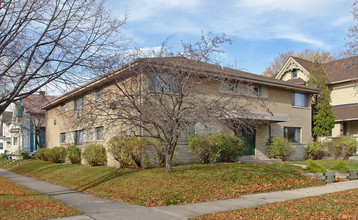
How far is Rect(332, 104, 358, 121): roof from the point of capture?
1117 inches

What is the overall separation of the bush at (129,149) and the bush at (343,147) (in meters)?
14.0

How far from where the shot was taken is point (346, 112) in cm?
2938

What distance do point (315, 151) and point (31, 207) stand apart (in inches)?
764

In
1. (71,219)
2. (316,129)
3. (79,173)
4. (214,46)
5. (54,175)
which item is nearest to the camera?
(71,219)

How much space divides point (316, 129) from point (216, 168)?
570 inches

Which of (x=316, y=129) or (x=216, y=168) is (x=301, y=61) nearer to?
(x=316, y=129)

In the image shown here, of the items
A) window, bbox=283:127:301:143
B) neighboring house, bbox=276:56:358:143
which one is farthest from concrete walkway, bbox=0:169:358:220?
neighboring house, bbox=276:56:358:143

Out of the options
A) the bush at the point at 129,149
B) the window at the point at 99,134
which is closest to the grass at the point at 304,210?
the bush at the point at 129,149

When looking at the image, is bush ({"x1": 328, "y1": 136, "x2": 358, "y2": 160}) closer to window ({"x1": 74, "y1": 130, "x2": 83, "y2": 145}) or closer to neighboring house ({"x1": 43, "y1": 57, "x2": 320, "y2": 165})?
neighboring house ({"x1": 43, "y1": 57, "x2": 320, "y2": 165})

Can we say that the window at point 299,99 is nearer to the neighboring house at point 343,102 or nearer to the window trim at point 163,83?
the neighboring house at point 343,102

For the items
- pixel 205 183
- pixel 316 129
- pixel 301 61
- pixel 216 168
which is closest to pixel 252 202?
pixel 205 183

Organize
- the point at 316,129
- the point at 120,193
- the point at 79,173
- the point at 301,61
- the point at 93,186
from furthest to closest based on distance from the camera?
the point at 301,61 < the point at 316,129 < the point at 79,173 < the point at 93,186 < the point at 120,193

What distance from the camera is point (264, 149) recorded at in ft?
71.7

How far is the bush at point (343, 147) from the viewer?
22.2 metres
